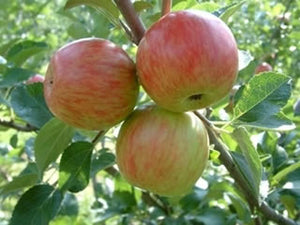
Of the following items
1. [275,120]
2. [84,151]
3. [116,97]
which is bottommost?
[275,120]

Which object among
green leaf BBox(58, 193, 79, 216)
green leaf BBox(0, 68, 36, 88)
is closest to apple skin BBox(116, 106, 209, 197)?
green leaf BBox(0, 68, 36, 88)

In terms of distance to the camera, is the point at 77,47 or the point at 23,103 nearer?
the point at 77,47

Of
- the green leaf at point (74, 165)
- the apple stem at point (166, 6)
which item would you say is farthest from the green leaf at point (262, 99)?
the green leaf at point (74, 165)

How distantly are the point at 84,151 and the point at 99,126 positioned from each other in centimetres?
15

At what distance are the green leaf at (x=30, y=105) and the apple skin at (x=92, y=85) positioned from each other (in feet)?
1.10

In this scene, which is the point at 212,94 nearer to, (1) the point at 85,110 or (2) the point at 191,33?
(2) the point at 191,33

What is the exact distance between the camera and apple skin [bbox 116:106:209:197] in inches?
40.6

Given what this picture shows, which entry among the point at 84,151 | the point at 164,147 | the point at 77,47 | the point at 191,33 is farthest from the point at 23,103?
the point at 191,33

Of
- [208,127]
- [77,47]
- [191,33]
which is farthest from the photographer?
[208,127]

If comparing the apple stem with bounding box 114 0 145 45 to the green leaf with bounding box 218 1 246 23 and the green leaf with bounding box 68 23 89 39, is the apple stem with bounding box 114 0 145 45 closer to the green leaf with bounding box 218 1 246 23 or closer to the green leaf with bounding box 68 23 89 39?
the green leaf with bounding box 218 1 246 23

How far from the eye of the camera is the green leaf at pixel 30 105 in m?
1.36

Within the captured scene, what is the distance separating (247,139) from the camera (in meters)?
1.08

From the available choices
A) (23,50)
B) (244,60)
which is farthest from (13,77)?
(244,60)

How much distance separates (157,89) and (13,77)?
0.65 meters
